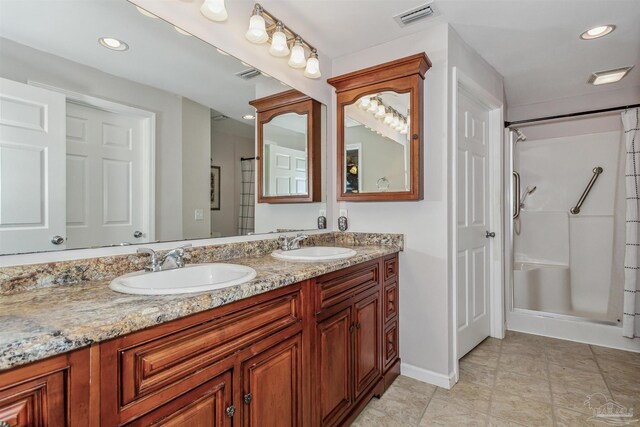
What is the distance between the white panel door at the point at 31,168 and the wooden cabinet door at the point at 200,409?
2.25 feet

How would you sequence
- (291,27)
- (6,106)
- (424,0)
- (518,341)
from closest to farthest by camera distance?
(6,106), (424,0), (291,27), (518,341)

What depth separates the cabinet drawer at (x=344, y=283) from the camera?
1.42 meters

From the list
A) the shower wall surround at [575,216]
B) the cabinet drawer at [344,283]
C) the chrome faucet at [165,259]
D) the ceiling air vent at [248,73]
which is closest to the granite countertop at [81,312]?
the chrome faucet at [165,259]

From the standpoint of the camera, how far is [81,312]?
770 mm

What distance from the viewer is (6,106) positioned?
3.14ft

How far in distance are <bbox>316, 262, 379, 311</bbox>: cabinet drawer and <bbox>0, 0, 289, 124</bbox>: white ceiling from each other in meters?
1.02

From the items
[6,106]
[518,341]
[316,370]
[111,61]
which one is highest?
[111,61]

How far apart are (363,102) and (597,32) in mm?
1580

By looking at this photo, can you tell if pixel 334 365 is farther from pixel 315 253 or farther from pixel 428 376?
pixel 428 376

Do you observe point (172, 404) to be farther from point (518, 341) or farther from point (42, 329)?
point (518, 341)

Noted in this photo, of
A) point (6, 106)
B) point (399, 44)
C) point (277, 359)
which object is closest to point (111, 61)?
point (6, 106)

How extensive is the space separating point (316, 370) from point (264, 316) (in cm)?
45

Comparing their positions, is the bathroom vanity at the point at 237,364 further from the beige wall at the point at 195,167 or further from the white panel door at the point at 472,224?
the white panel door at the point at 472,224

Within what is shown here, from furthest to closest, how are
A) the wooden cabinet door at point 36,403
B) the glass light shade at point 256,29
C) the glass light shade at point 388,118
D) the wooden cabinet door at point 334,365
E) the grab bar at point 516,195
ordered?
the grab bar at point 516,195, the glass light shade at point 388,118, the glass light shade at point 256,29, the wooden cabinet door at point 334,365, the wooden cabinet door at point 36,403
